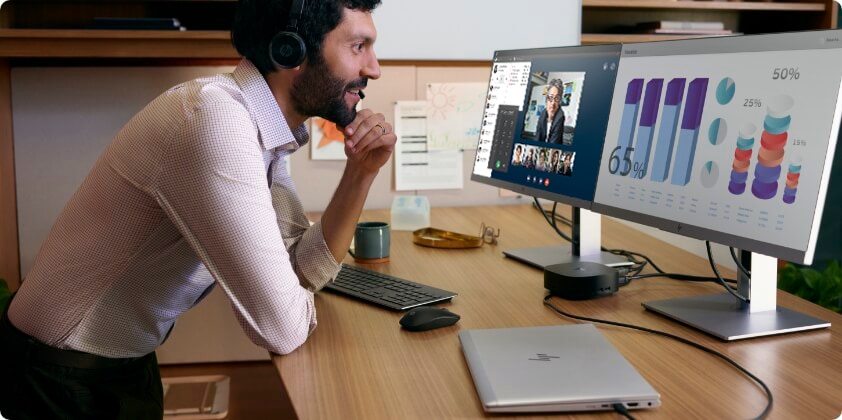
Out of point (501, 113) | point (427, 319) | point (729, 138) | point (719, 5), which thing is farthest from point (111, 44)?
point (719, 5)

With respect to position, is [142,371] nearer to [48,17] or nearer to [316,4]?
[316,4]

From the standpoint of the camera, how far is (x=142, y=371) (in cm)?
144

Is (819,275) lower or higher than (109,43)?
lower

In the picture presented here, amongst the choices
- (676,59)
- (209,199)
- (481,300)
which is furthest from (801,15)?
(209,199)

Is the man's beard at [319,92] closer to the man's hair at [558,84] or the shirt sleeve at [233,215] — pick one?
the shirt sleeve at [233,215]

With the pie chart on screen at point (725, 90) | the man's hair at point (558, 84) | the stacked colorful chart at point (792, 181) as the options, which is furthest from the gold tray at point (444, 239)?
the stacked colorful chart at point (792, 181)

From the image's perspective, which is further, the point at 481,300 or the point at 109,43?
the point at 109,43

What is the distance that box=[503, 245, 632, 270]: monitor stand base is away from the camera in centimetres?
165

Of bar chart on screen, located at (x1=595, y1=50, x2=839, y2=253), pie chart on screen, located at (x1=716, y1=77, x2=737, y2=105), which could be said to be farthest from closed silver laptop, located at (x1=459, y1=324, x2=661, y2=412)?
pie chart on screen, located at (x1=716, y1=77, x2=737, y2=105)

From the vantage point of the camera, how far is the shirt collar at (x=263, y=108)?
1273mm

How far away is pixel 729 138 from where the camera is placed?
1229 millimetres

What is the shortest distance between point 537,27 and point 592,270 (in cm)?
106

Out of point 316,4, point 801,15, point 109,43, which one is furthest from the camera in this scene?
point 801,15

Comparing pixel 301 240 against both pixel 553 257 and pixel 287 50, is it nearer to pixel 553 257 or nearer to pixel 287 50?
pixel 287 50
